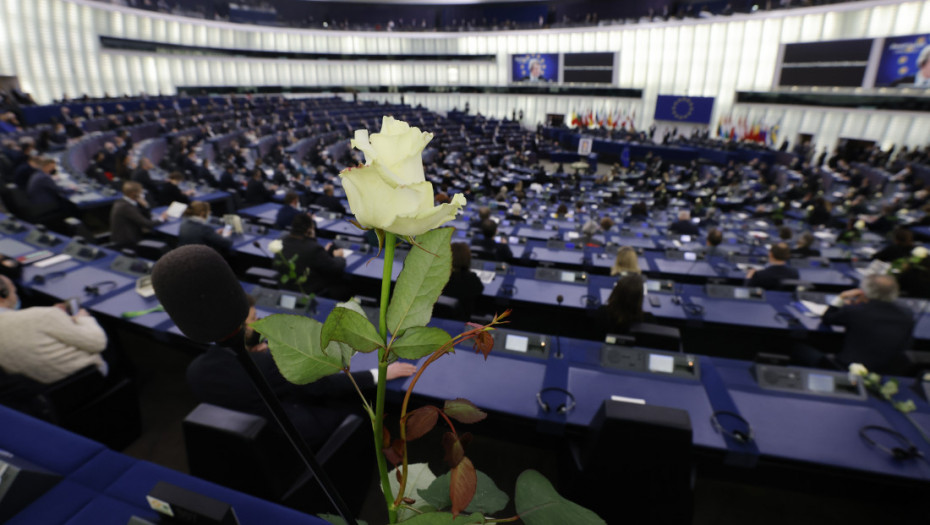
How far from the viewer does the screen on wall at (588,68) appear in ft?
86.0

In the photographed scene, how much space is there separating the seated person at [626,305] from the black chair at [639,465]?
1.44 metres

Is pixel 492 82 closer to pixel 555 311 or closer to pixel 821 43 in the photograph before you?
pixel 821 43

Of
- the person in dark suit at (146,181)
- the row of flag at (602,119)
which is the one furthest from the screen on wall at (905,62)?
the person in dark suit at (146,181)

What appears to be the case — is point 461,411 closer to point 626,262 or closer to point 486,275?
point 626,262

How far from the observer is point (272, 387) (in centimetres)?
214

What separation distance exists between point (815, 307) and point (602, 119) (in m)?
26.3

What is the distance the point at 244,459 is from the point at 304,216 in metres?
2.79

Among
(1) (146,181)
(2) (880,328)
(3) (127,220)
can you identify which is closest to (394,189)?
(2) (880,328)

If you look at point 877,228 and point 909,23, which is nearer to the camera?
point 877,228

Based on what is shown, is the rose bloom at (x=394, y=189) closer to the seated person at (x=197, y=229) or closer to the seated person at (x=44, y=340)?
the seated person at (x=44, y=340)

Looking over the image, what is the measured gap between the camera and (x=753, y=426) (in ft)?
7.39

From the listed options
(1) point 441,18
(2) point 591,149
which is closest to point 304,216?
(2) point 591,149

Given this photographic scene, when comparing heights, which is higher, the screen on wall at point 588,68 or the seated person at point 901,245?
the screen on wall at point 588,68

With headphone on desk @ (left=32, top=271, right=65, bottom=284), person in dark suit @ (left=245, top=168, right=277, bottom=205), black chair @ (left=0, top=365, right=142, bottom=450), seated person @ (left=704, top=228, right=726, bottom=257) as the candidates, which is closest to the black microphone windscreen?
black chair @ (left=0, top=365, right=142, bottom=450)
